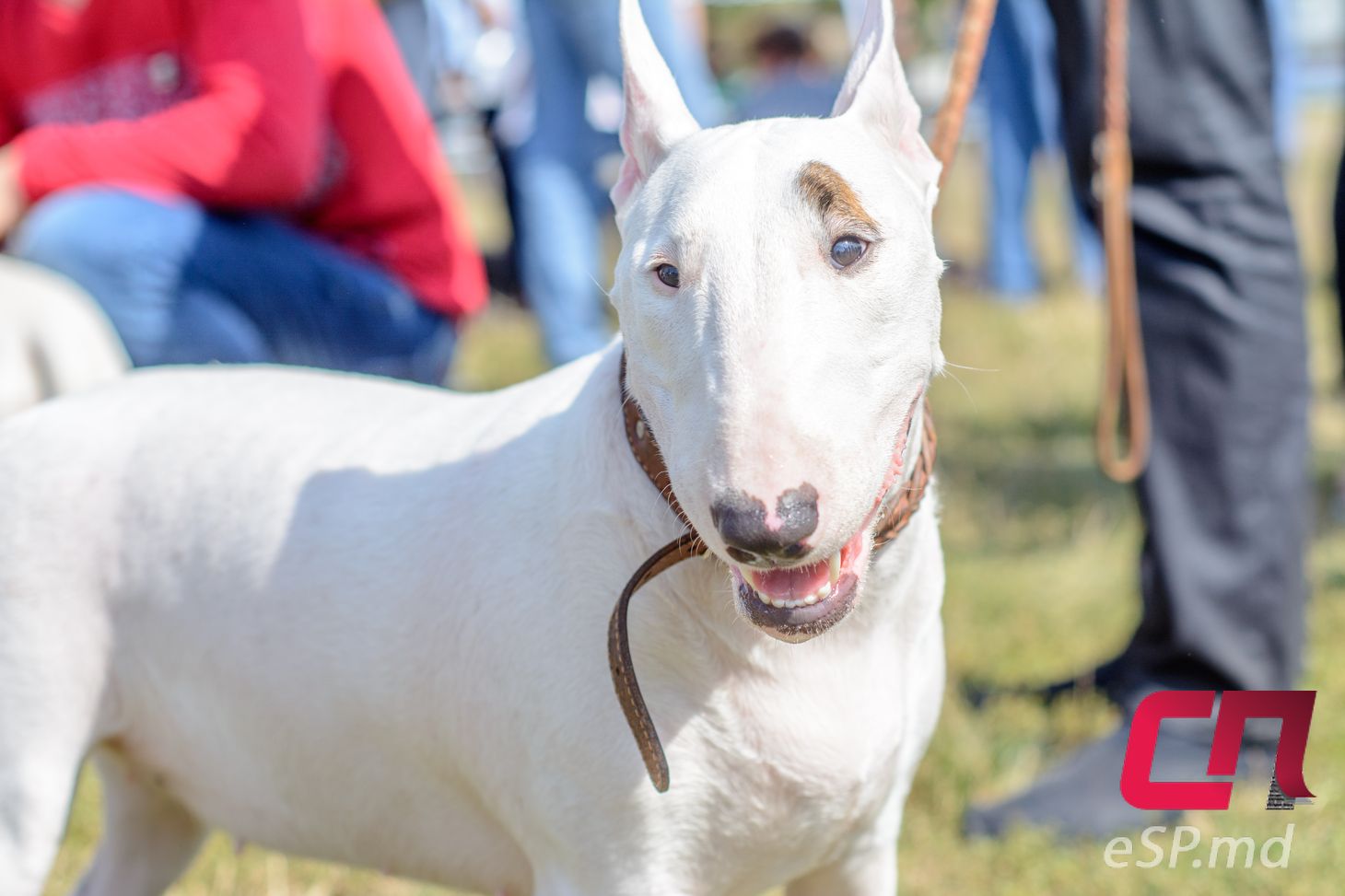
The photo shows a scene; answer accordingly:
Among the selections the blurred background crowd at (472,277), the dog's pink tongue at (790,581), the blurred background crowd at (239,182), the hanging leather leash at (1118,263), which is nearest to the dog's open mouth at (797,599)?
the dog's pink tongue at (790,581)

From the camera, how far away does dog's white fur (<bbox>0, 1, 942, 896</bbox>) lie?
146cm

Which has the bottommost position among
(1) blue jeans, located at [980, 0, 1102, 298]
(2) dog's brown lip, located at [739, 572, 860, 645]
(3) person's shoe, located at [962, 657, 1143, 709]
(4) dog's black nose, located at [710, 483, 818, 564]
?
(1) blue jeans, located at [980, 0, 1102, 298]

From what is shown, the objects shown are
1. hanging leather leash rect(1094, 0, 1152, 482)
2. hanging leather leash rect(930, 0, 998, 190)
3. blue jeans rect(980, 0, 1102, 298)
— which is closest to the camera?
hanging leather leash rect(930, 0, 998, 190)

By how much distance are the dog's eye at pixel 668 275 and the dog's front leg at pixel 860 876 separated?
84 cm

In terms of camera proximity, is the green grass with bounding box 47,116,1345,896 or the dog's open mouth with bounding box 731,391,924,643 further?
the green grass with bounding box 47,116,1345,896

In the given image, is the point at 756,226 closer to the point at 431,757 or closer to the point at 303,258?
the point at 431,757

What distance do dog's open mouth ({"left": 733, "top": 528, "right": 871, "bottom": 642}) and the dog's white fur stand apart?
79 mm

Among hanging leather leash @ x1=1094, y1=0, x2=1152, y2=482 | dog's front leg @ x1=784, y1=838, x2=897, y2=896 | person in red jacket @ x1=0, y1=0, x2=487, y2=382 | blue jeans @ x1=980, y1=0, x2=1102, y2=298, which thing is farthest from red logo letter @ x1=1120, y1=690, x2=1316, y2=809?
blue jeans @ x1=980, y1=0, x2=1102, y2=298

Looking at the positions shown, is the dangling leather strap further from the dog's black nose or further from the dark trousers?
the dark trousers

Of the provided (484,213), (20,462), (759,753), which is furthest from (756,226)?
(484,213)

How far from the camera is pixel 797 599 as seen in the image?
1.45 metres

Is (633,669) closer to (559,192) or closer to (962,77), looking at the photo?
(962,77)

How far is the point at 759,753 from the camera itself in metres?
1.66

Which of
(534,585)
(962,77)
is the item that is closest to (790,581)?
(534,585)
